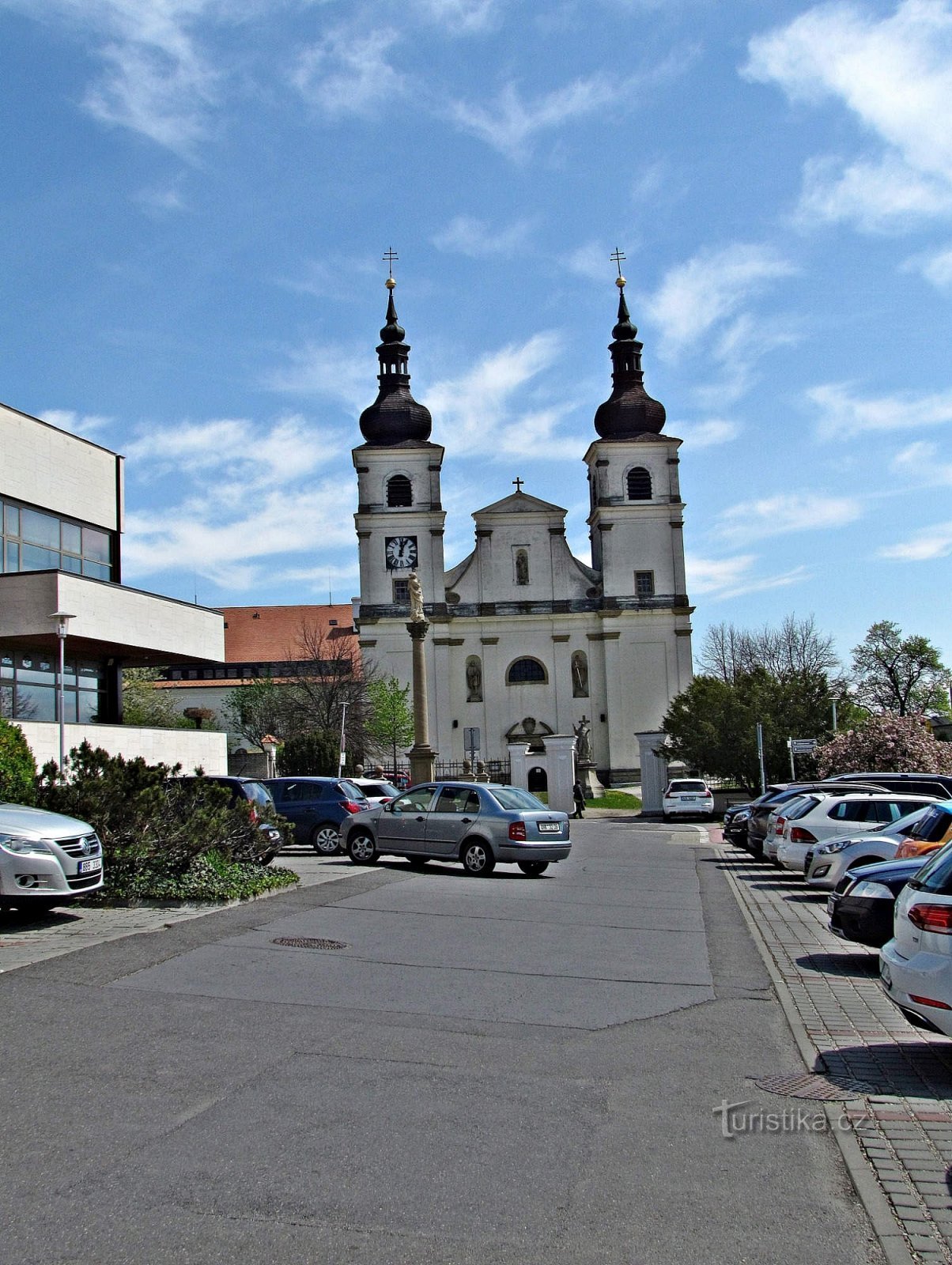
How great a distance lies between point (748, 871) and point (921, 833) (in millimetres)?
8892

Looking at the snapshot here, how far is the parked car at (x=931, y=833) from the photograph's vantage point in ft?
40.4

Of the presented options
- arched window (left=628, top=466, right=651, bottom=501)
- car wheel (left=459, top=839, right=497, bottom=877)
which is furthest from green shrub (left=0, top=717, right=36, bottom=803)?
arched window (left=628, top=466, right=651, bottom=501)

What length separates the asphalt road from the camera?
172 inches

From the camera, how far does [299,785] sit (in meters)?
22.9

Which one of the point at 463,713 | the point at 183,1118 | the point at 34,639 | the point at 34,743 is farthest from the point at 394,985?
the point at 463,713

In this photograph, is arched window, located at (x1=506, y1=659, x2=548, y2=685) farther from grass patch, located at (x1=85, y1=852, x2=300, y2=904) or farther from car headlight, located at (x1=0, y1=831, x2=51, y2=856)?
car headlight, located at (x1=0, y1=831, x2=51, y2=856)

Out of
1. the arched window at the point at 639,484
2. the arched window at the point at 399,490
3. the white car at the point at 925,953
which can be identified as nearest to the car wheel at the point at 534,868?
the white car at the point at 925,953

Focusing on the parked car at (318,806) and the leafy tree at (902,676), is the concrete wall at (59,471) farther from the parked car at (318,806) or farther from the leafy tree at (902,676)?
the leafy tree at (902,676)

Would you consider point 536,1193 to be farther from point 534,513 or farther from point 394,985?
point 534,513

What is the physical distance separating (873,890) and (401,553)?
2302 inches

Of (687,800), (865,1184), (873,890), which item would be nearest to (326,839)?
(873,890)

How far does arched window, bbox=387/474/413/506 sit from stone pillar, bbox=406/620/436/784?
26.6 meters

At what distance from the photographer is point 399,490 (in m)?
68.5

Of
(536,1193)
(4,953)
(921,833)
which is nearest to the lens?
(536,1193)
